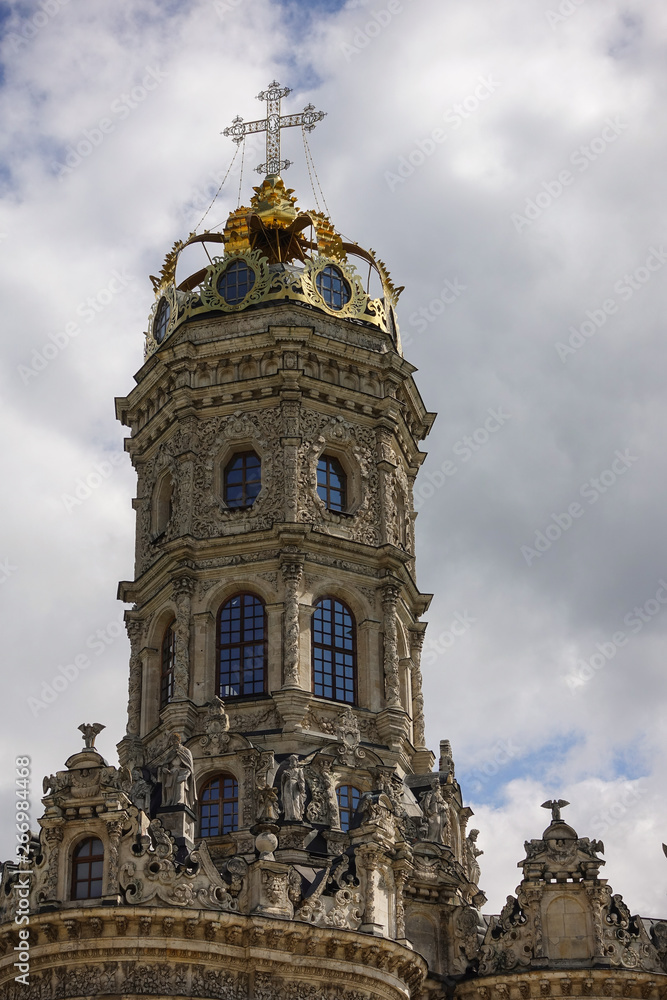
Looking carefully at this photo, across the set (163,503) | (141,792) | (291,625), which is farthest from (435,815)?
(163,503)

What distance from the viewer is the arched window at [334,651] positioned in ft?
146

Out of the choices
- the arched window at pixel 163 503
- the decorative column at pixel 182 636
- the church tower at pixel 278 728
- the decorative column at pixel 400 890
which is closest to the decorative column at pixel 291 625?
the church tower at pixel 278 728

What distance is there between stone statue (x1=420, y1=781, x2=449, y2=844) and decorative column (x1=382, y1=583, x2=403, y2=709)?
2884mm

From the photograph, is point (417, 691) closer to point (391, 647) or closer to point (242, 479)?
point (391, 647)

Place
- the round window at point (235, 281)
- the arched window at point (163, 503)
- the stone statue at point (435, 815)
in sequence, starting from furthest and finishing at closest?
the round window at point (235, 281)
the arched window at point (163, 503)
the stone statue at point (435, 815)

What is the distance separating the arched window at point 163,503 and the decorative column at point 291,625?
541 cm

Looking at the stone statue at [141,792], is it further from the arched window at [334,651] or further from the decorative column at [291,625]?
the arched window at [334,651]

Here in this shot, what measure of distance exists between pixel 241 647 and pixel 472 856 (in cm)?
950

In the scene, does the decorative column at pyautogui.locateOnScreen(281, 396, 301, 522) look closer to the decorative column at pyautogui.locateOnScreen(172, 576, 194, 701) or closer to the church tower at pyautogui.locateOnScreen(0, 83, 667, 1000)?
the church tower at pyautogui.locateOnScreen(0, 83, 667, 1000)

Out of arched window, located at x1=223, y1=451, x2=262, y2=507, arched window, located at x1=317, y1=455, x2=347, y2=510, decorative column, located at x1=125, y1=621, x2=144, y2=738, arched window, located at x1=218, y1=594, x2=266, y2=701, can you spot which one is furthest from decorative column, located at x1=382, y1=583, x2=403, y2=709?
decorative column, located at x1=125, y1=621, x2=144, y2=738

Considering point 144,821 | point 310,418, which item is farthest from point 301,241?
point 144,821

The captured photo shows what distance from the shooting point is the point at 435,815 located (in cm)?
4244

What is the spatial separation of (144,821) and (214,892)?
2507 mm

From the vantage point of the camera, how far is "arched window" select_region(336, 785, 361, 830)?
41344mm
